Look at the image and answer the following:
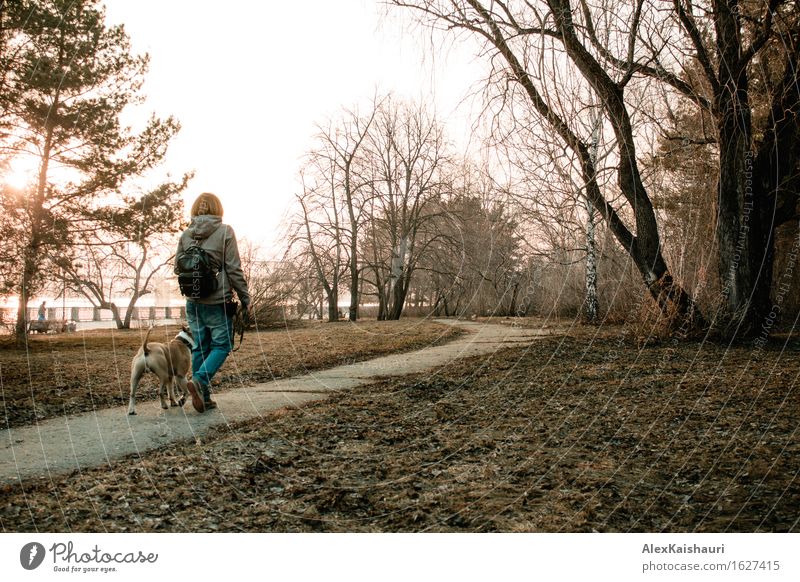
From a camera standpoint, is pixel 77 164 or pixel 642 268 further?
pixel 642 268

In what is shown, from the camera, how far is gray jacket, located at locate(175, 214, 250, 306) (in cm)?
312

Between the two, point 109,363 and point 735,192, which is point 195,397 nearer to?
point 109,363

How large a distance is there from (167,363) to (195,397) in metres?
0.27

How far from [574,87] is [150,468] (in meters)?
4.18

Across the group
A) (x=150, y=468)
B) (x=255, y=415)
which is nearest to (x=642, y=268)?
(x=255, y=415)

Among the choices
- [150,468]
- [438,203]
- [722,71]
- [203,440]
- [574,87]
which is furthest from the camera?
[438,203]

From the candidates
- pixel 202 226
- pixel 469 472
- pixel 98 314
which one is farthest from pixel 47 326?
pixel 469 472

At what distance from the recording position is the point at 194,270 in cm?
309

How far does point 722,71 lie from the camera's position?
5.73m

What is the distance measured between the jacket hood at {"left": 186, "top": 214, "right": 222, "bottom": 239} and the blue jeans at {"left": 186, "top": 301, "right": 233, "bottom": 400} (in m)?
0.41

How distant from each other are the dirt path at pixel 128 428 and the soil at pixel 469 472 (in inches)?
6.6

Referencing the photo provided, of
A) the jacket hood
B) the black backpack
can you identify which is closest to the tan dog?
the black backpack

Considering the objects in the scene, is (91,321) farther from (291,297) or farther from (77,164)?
(291,297)

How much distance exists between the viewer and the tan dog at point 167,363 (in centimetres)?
335
